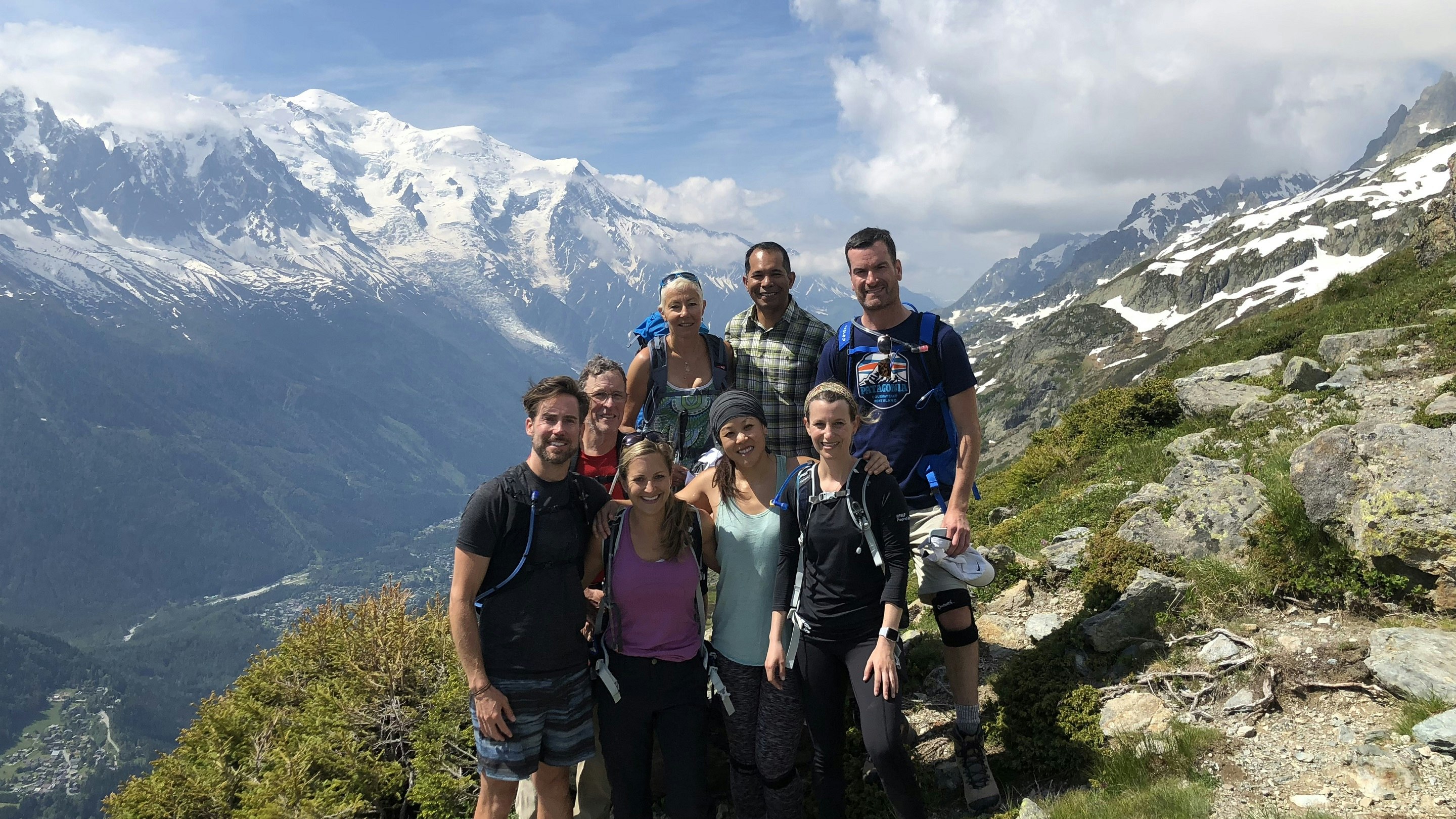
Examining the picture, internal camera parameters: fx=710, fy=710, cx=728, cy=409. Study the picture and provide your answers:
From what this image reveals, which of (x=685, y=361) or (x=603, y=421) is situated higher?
(x=685, y=361)

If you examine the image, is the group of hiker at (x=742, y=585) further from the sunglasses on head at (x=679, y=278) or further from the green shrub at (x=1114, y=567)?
the green shrub at (x=1114, y=567)

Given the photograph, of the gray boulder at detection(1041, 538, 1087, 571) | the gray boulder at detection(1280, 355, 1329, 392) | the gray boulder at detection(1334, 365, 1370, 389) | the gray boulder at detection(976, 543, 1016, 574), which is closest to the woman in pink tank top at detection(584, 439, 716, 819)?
the gray boulder at detection(976, 543, 1016, 574)

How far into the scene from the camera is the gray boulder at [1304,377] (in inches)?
535

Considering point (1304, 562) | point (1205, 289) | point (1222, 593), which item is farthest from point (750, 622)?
point (1205, 289)

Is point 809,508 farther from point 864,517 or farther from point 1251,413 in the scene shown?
point 1251,413

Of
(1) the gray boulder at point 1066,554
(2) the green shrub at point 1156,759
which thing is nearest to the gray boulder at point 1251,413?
(1) the gray boulder at point 1066,554

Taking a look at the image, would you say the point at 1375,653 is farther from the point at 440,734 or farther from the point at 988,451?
the point at 988,451

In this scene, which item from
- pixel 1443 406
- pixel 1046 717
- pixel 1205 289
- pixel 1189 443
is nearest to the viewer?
pixel 1046 717

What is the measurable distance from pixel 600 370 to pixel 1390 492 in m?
6.83

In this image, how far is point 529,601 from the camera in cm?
511

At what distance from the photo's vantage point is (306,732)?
821cm

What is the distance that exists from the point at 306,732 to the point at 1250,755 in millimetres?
9210

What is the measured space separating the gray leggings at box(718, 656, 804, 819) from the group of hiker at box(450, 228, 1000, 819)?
0.04 feet

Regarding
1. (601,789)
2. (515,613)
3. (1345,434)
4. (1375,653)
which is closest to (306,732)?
Result: (601,789)
